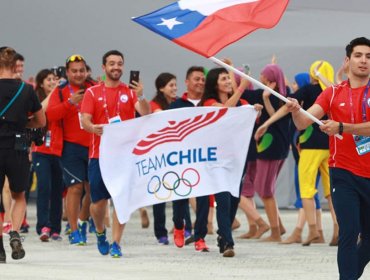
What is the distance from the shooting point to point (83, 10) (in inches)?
697

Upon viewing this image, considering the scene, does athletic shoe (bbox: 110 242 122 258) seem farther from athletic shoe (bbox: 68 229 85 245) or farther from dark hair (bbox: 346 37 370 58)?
dark hair (bbox: 346 37 370 58)

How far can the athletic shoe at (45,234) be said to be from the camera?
48.6 feet

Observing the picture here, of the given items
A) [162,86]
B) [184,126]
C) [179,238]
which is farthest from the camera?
[162,86]

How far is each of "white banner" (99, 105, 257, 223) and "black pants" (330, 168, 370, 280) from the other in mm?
3723

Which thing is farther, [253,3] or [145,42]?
[145,42]

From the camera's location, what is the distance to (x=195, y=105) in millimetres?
13727

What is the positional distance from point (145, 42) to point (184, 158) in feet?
17.2

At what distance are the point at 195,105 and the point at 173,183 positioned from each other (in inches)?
41.9

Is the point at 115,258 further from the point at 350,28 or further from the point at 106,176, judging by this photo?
the point at 350,28

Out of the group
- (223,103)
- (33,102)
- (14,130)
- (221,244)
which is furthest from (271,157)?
(14,130)

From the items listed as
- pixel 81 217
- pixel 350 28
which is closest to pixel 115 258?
pixel 81 217

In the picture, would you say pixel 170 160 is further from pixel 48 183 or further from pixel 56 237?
pixel 48 183

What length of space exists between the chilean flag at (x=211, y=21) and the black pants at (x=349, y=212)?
1236 millimetres

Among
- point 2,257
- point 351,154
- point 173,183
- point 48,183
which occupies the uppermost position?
point 351,154
